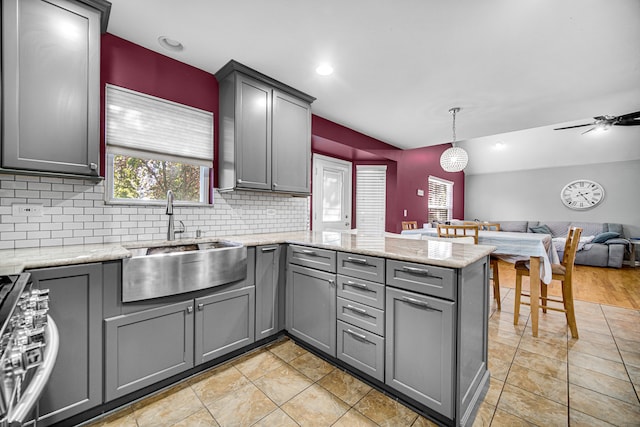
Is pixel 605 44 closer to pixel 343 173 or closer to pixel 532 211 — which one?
pixel 343 173

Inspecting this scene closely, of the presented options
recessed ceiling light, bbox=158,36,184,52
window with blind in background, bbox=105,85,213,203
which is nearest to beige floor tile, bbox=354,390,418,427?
window with blind in background, bbox=105,85,213,203

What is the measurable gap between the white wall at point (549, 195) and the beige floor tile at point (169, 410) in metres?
8.76

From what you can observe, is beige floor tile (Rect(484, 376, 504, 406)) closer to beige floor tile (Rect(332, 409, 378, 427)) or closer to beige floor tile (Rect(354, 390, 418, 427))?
beige floor tile (Rect(354, 390, 418, 427))

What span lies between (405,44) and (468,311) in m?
1.94

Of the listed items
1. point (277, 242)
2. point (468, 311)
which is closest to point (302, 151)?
point (277, 242)

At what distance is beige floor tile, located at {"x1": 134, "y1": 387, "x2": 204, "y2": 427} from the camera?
151 centimetres

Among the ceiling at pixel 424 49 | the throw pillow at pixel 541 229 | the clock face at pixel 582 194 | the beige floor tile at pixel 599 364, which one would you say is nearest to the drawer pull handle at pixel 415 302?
the beige floor tile at pixel 599 364

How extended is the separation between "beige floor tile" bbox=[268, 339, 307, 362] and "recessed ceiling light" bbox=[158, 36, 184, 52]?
2.59m

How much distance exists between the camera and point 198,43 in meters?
2.12

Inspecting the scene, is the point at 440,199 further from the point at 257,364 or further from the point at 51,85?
the point at 51,85

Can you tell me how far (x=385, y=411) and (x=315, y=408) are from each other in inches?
16.3

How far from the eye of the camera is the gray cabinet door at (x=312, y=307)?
2004mm

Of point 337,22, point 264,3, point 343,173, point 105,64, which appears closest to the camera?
point 264,3

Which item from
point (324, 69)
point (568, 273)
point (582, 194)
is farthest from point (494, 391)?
point (582, 194)
